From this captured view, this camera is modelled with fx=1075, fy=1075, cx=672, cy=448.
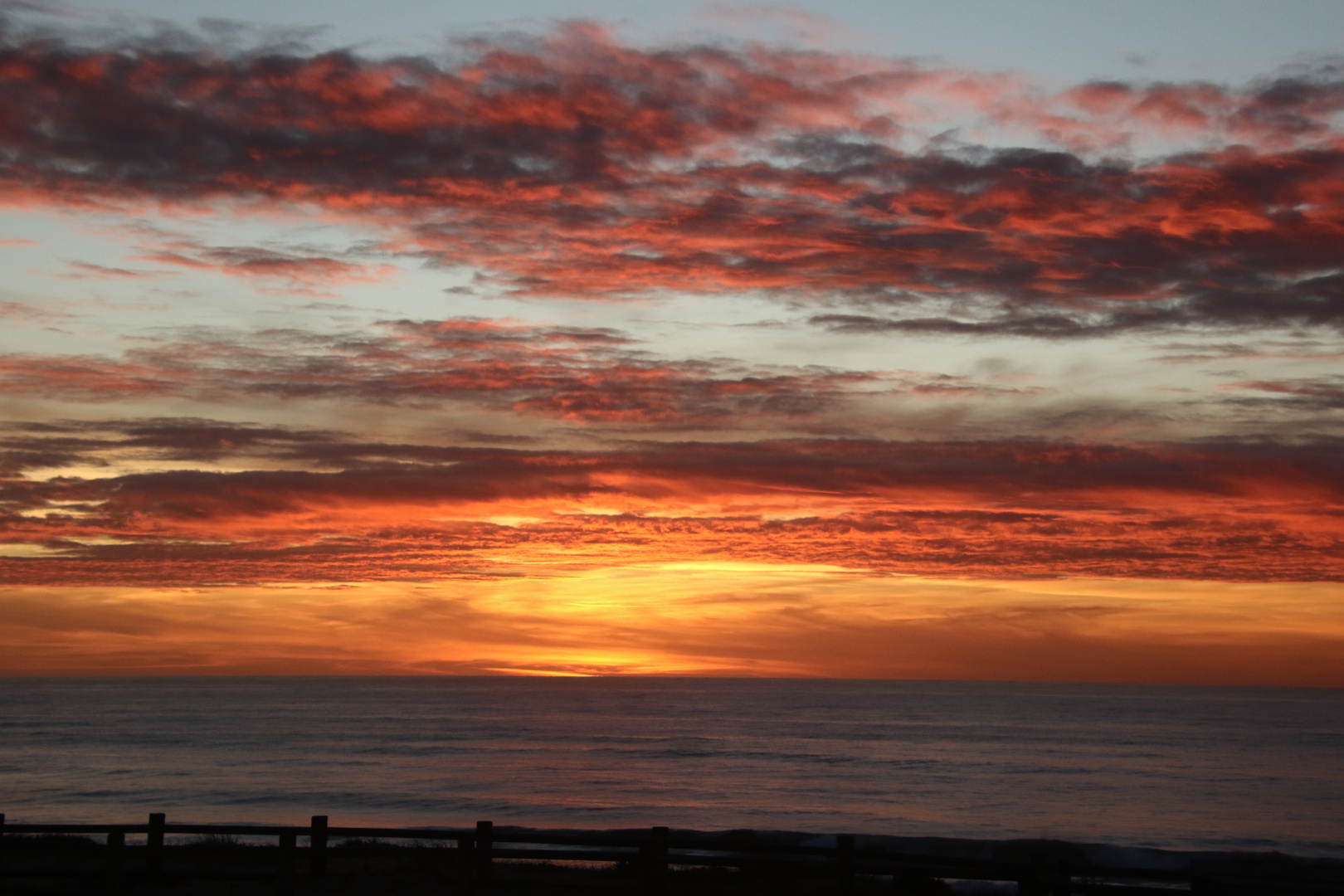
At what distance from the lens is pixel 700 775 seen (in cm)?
5669

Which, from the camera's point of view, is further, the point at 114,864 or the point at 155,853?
the point at 155,853

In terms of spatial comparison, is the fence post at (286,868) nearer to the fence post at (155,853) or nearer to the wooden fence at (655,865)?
the wooden fence at (655,865)

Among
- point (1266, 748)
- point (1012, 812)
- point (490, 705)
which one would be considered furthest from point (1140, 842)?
point (490, 705)

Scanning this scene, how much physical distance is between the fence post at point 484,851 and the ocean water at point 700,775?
2386 cm

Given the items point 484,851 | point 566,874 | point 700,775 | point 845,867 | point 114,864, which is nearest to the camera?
point 845,867

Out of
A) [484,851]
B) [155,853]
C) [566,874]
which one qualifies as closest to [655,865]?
[484,851]

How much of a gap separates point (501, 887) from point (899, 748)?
2732 inches

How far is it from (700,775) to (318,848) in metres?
44.0

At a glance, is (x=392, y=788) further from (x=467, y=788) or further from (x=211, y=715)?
(x=211, y=715)

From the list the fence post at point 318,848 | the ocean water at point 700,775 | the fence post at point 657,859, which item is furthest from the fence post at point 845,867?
the ocean water at point 700,775

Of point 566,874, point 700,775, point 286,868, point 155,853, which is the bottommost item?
point 566,874

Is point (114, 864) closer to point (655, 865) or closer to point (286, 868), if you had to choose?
point (286, 868)

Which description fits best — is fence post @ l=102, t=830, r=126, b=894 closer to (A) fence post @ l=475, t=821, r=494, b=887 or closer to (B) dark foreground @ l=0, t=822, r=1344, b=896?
(B) dark foreground @ l=0, t=822, r=1344, b=896

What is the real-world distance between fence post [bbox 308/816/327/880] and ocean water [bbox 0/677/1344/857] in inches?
920
